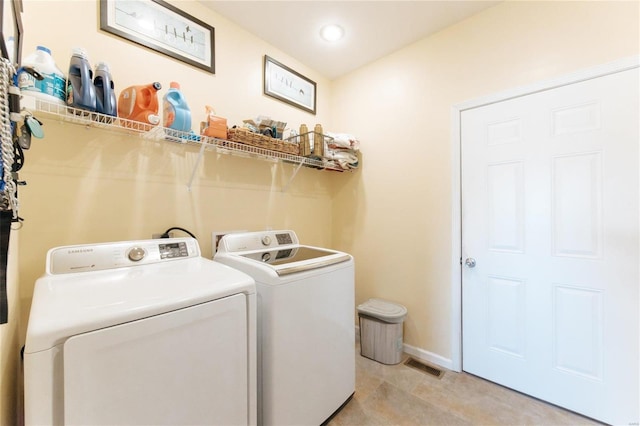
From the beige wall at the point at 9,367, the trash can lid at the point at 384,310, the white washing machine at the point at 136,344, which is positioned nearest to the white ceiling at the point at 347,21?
the white washing machine at the point at 136,344

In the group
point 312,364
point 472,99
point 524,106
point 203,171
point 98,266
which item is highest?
point 472,99

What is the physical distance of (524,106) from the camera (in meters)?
1.73

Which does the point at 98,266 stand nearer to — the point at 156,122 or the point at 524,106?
the point at 156,122

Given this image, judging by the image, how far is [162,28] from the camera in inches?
64.6

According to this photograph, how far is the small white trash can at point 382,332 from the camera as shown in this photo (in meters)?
2.09

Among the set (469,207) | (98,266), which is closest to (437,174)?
(469,207)

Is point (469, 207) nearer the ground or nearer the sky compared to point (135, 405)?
nearer the sky

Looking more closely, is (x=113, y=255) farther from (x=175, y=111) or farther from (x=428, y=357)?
(x=428, y=357)

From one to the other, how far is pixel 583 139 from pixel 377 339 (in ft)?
6.22

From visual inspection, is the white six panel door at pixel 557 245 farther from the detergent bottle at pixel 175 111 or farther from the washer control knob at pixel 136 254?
the washer control knob at pixel 136 254

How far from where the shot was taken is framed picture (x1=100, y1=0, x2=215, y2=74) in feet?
4.80

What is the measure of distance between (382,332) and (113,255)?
186 centimetres

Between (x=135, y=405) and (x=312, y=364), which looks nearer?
(x=135, y=405)

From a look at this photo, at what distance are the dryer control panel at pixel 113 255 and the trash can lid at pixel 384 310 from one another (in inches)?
55.6
